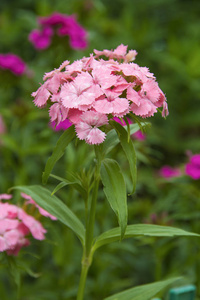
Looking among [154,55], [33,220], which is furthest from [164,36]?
[33,220]

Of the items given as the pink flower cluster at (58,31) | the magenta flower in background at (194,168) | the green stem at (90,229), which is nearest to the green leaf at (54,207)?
the green stem at (90,229)

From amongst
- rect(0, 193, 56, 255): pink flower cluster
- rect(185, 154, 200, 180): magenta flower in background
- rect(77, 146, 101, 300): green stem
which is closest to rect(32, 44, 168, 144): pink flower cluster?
rect(77, 146, 101, 300): green stem

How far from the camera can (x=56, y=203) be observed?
0.84 m

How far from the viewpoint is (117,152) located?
120 centimetres

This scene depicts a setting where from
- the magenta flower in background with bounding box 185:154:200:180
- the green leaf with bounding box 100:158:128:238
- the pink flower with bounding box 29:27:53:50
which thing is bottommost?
the green leaf with bounding box 100:158:128:238

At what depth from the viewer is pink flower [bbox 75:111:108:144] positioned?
646 millimetres

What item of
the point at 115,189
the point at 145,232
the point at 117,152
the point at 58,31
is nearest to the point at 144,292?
the point at 145,232

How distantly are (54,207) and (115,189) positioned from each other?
16 cm

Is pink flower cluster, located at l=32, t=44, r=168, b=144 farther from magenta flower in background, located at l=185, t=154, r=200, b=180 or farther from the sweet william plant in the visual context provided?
magenta flower in background, located at l=185, t=154, r=200, b=180

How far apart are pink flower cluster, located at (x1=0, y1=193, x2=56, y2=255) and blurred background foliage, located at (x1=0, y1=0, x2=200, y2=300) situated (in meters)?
0.03

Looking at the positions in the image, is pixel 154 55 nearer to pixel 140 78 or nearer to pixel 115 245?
pixel 115 245

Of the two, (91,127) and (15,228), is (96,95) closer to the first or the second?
(91,127)

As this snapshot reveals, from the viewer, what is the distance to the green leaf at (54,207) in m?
0.81

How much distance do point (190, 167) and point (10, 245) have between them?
2.18 ft
